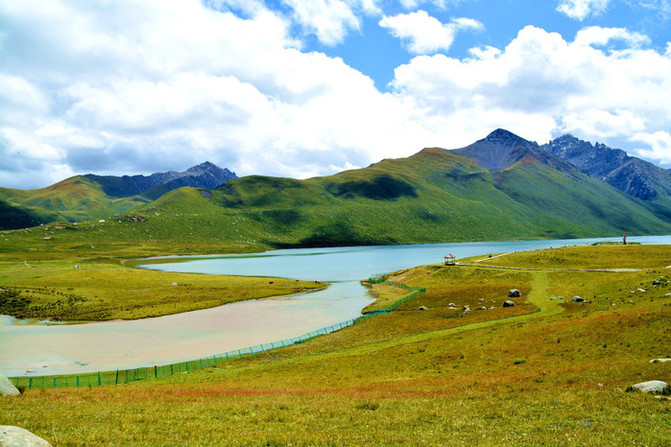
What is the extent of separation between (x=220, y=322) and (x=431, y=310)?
1833 inches

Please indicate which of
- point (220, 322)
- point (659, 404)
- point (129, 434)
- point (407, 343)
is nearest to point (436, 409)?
point (659, 404)

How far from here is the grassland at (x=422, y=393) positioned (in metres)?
18.5

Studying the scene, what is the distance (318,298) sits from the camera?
362 feet

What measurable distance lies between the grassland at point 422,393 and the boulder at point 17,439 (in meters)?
2.07

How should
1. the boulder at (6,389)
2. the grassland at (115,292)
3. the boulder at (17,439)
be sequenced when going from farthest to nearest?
the grassland at (115,292)
the boulder at (6,389)
the boulder at (17,439)

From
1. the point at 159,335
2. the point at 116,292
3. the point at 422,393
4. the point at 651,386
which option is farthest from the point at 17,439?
the point at 116,292

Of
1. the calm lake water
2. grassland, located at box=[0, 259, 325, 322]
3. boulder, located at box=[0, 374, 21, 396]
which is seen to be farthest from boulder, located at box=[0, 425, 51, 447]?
grassland, located at box=[0, 259, 325, 322]

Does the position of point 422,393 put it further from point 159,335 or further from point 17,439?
point 159,335

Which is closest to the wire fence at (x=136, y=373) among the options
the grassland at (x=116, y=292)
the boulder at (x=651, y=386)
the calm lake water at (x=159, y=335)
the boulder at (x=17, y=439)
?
the calm lake water at (x=159, y=335)

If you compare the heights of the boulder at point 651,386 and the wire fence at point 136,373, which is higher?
the boulder at point 651,386

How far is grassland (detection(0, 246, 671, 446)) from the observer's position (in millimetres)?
18516

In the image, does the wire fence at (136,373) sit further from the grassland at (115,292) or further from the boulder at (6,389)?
the grassland at (115,292)

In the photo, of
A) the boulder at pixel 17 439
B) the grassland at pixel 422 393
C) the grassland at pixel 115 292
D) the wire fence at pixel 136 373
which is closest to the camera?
the boulder at pixel 17 439

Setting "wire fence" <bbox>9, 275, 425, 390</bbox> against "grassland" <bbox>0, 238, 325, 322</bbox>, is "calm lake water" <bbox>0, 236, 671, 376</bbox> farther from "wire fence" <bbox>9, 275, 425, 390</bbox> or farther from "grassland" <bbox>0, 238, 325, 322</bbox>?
"grassland" <bbox>0, 238, 325, 322</bbox>
